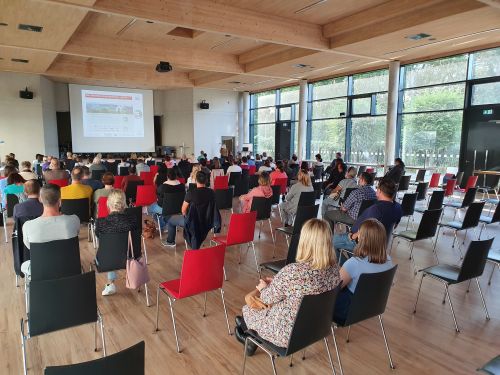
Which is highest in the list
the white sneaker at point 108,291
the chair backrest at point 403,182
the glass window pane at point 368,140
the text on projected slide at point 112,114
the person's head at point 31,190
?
the text on projected slide at point 112,114

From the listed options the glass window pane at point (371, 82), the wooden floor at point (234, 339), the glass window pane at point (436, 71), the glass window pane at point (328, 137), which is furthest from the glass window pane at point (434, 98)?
the wooden floor at point (234, 339)

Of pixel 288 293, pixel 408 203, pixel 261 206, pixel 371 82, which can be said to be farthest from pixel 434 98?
pixel 288 293

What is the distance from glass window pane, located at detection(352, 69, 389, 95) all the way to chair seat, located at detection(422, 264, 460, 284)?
11.1 meters

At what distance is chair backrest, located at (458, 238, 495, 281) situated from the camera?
3305 mm

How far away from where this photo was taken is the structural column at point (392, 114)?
12.4 meters

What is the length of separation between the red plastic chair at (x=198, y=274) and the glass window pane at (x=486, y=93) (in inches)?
428

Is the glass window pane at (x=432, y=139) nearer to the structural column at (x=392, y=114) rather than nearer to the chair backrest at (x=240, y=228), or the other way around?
the structural column at (x=392, y=114)

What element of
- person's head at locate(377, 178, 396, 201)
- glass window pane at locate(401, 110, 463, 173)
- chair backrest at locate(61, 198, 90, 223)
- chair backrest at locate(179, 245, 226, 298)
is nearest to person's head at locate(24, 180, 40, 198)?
chair backrest at locate(61, 198, 90, 223)

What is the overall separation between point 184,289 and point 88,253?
3268mm

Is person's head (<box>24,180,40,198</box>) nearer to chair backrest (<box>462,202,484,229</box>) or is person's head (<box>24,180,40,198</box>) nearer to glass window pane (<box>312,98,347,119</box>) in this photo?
chair backrest (<box>462,202,484,229</box>)

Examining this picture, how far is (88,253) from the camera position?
5652 mm

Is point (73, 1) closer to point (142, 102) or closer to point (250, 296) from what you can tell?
point (250, 296)

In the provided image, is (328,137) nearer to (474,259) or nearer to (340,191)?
(340,191)

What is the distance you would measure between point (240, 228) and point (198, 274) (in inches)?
59.6
